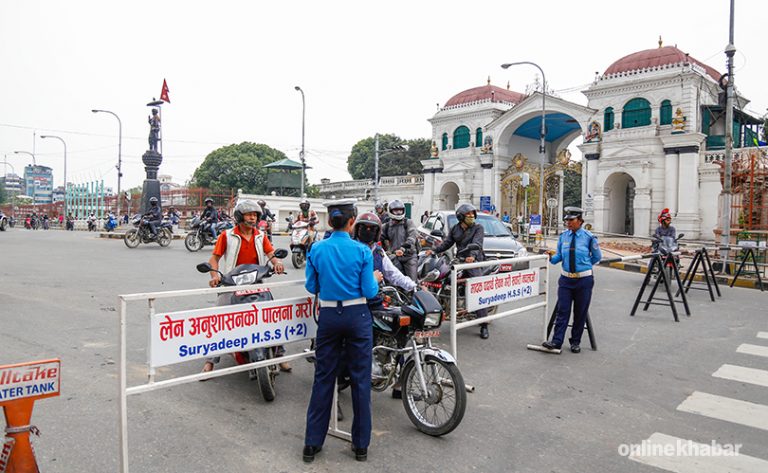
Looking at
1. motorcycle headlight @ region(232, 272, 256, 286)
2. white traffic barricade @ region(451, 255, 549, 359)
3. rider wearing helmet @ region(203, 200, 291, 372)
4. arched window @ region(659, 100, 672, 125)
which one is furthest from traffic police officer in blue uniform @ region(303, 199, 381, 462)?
arched window @ region(659, 100, 672, 125)

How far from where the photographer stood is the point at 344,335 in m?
3.54

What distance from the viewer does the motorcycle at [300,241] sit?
532 inches

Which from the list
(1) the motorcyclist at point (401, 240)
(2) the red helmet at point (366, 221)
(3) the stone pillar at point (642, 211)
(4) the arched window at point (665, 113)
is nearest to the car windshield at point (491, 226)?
Answer: (1) the motorcyclist at point (401, 240)

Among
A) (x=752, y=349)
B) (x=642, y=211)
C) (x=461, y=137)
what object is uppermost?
(x=461, y=137)

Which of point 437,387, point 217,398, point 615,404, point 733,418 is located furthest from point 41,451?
point 733,418

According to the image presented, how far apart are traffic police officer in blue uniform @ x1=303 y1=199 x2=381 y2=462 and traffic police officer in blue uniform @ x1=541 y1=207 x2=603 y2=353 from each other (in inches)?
145

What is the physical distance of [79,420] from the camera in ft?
13.0

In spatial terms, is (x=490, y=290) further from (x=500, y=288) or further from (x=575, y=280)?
(x=575, y=280)

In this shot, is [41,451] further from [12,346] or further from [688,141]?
[688,141]

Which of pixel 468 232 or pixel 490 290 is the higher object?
pixel 468 232

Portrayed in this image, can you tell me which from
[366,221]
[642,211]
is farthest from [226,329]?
[642,211]

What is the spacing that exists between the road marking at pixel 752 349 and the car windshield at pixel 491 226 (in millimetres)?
6594

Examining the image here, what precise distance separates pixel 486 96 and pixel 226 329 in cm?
3922

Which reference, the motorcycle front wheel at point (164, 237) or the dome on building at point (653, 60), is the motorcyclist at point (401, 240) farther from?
the dome on building at point (653, 60)
